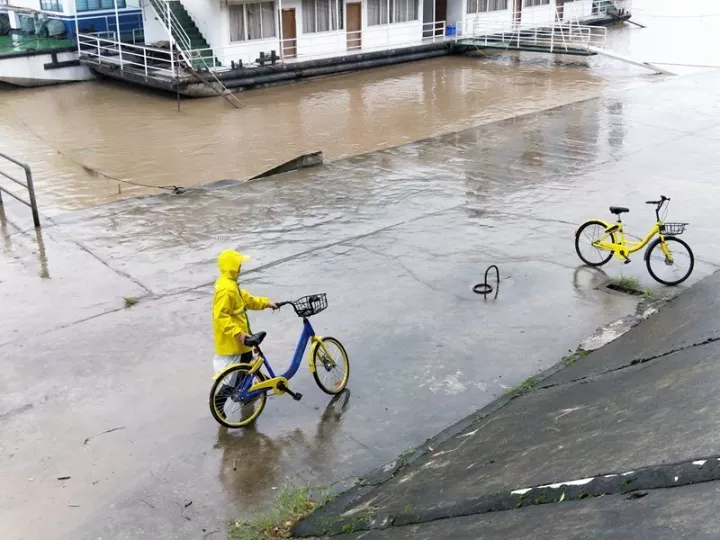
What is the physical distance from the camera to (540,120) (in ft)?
65.6

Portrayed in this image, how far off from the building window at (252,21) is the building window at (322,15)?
1.75 metres

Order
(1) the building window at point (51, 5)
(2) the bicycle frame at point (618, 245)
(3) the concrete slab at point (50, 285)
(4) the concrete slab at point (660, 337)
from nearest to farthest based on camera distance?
(4) the concrete slab at point (660, 337) < (3) the concrete slab at point (50, 285) < (2) the bicycle frame at point (618, 245) < (1) the building window at point (51, 5)

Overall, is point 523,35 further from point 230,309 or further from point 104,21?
point 230,309

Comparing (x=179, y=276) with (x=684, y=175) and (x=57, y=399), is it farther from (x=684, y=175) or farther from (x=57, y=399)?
(x=684, y=175)

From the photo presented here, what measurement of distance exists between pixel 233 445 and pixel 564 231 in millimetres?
6898

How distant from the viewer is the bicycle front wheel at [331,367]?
6859mm

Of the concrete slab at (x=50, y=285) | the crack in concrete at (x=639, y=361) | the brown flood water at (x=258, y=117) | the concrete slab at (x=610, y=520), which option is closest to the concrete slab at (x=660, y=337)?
the crack in concrete at (x=639, y=361)

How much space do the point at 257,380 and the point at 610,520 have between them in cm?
363

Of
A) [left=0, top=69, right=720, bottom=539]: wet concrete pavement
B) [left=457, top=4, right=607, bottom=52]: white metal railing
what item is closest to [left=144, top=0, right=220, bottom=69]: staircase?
[left=0, top=69, right=720, bottom=539]: wet concrete pavement

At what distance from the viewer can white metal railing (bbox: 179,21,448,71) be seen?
→ 26375 millimetres

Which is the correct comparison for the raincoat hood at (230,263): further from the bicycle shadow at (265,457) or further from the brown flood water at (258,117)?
the brown flood water at (258,117)

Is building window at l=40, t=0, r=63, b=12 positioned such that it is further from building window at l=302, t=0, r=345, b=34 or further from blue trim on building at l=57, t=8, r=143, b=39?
building window at l=302, t=0, r=345, b=34

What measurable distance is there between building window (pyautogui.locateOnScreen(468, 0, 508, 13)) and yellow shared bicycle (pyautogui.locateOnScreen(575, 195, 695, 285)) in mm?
27968

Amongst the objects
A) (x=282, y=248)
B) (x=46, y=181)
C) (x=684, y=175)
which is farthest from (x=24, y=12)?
(x=684, y=175)
